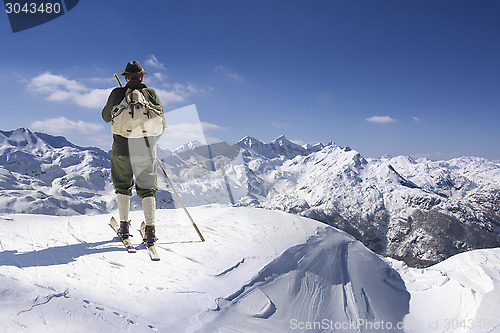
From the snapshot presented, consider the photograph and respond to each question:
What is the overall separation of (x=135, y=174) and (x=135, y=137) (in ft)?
2.46

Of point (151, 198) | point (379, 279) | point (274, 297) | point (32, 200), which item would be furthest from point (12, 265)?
point (32, 200)

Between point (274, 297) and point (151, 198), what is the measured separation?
2.91 metres

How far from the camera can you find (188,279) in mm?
4363

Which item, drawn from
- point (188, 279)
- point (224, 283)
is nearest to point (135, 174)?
point (188, 279)

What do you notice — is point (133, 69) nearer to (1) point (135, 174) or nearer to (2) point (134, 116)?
(2) point (134, 116)

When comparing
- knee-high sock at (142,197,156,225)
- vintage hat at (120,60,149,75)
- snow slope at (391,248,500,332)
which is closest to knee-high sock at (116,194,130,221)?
knee-high sock at (142,197,156,225)

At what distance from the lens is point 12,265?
3.70 m

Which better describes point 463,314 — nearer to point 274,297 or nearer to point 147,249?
point 274,297

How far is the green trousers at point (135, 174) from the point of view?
17.1 ft

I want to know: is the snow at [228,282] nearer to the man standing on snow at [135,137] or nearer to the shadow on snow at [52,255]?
the shadow on snow at [52,255]

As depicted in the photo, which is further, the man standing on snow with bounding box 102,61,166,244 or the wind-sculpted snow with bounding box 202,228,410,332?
the man standing on snow with bounding box 102,61,166,244

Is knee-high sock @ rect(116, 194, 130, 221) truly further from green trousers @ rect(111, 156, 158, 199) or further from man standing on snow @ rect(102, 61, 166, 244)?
green trousers @ rect(111, 156, 158, 199)

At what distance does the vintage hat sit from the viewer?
16.9 feet

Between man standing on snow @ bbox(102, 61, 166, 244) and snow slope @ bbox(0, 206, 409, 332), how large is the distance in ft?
3.05
